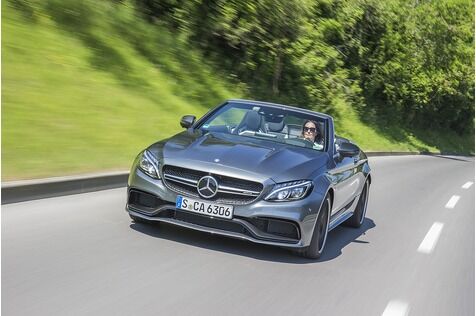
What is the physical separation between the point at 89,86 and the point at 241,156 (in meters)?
6.49

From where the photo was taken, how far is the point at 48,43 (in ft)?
39.0

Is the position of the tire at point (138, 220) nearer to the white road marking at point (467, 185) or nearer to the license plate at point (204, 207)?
the license plate at point (204, 207)

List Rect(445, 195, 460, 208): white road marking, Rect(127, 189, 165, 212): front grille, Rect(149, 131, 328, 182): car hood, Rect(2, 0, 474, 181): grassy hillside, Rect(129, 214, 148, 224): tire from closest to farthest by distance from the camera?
Rect(149, 131, 328, 182): car hood < Rect(127, 189, 165, 212): front grille < Rect(129, 214, 148, 224): tire < Rect(2, 0, 474, 181): grassy hillside < Rect(445, 195, 460, 208): white road marking

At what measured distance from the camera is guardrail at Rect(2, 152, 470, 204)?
677cm

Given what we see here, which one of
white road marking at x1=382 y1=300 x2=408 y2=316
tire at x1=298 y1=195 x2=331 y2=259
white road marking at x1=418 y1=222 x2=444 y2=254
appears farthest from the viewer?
white road marking at x1=418 y1=222 x2=444 y2=254

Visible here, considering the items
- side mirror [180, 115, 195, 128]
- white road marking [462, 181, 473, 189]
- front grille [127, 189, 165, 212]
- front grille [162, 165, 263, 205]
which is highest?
side mirror [180, 115, 195, 128]

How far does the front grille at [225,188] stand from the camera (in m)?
5.57

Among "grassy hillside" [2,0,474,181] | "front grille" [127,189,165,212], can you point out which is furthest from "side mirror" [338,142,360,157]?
"grassy hillside" [2,0,474,181]

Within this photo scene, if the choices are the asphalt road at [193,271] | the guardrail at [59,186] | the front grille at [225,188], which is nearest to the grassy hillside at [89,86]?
the guardrail at [59,186]

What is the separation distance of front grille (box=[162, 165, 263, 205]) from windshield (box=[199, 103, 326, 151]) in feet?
4.13

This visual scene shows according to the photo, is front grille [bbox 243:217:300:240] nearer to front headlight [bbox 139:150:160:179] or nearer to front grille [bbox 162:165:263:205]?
→ front grille [bbox 162:165:263:205]

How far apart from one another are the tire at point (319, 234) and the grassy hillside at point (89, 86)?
130 inches

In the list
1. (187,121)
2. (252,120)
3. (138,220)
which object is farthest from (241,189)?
(187,121)

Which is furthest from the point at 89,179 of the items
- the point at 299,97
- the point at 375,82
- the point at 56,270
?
the point at 375,82
